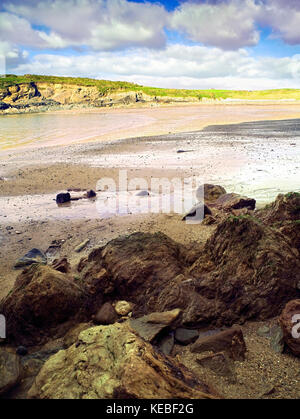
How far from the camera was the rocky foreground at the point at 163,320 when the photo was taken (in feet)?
8.93

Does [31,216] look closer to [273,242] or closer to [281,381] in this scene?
[273,242]

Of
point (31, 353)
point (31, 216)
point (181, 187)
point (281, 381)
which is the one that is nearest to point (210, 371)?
point (281, 381)

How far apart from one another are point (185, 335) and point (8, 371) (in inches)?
77.5

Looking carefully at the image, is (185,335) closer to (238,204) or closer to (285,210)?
(285,210)

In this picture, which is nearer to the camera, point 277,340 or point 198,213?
point 277,340

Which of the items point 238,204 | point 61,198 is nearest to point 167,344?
point 238,204

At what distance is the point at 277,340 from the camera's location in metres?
3.61

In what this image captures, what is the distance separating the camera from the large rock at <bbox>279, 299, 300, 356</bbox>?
133 inches

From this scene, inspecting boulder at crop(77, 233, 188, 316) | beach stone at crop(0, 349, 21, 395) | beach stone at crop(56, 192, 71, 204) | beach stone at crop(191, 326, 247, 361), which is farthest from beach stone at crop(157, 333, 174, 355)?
beach stone at crop(56, 192, 71, 204)

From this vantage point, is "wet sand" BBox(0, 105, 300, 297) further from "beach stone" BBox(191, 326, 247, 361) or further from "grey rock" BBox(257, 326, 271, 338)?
"beach stone" BBox(191, 326, 247, 361)

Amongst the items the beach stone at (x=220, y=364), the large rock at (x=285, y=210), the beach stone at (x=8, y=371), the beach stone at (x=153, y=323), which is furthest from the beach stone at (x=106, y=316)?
the large rock at (x=285, y=210)

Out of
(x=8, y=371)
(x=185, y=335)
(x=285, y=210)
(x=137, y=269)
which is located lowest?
(x=8, y=371)

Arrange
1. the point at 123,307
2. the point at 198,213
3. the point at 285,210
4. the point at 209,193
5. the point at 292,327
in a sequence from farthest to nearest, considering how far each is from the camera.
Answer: the point at 209,193 < the point at 198,213 < the point at 285,210 < the point at 123,307 < the point at 292,327

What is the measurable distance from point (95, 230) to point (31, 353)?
4.54m
